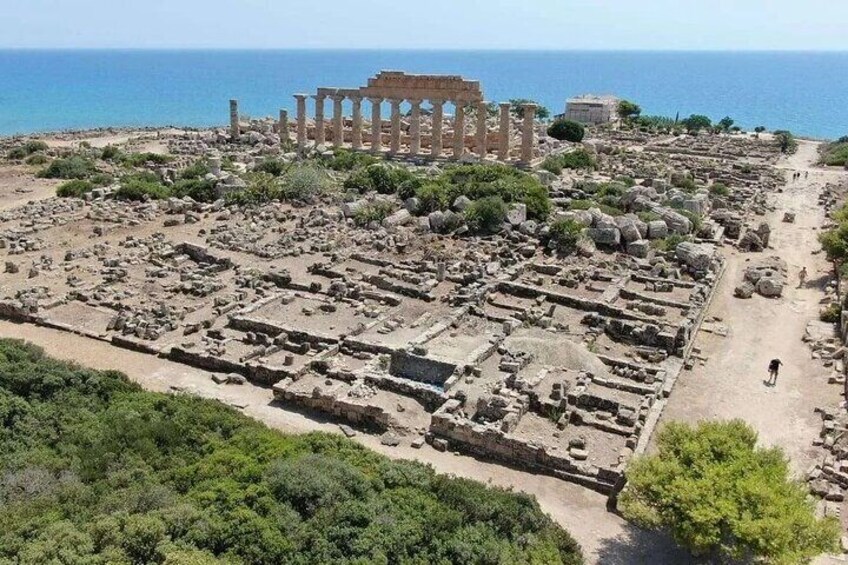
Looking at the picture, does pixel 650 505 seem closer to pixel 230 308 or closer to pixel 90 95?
pixel 230 308

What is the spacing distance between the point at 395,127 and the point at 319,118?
6347 millimetres

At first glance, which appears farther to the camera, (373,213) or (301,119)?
(301,119)

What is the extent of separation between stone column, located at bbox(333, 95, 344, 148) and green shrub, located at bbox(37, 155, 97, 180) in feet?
52.0

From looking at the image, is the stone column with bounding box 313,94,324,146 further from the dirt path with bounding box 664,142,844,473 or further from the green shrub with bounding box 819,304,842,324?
the green shrub with bounding box 819,304,842,324

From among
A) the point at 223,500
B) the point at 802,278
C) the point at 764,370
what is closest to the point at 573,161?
the point at 802,278

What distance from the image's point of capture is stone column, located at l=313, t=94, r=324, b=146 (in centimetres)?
5423

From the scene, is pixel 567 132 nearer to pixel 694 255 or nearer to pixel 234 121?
pixel 234 121

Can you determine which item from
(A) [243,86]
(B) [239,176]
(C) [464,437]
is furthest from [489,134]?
(A) [243,86]

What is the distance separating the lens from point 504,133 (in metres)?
49.2

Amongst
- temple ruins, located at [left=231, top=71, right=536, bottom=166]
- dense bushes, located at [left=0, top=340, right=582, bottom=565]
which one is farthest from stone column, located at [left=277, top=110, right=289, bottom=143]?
dense bushes, located at [left=0, top=340, right=582, bottom=565]

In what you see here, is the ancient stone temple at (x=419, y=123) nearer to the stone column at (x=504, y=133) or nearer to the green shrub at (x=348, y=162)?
the stone column at (x=504, y=133)

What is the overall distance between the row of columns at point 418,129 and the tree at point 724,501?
36.8m

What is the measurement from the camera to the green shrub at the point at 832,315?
79.7 feet

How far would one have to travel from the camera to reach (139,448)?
45.2 feet
